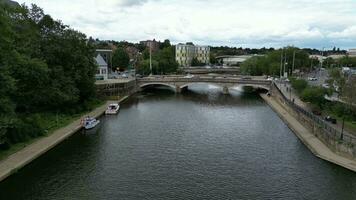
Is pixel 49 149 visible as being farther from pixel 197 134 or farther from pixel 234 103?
pixel 234 103

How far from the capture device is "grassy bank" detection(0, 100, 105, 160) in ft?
122

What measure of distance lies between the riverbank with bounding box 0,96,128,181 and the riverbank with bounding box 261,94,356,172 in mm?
26414

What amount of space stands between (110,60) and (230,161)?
100331 millimetres

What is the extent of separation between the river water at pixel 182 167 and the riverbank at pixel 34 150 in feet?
2.24

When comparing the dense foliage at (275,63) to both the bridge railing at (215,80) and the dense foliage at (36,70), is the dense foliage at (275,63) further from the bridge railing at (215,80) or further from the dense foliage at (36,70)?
the dense foliage at (36,70)

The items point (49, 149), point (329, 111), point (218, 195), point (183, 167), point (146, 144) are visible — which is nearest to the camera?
point (218, 195)

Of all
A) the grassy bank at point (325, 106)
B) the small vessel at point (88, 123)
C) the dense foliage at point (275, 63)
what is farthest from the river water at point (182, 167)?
the dense foliage at point (275, 63)

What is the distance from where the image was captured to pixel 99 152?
131ft

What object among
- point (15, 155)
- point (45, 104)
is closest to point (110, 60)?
point (45, 104)

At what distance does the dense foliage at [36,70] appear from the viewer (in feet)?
116

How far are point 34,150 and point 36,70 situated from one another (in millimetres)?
A: 10498

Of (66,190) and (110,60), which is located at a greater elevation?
(110,60)

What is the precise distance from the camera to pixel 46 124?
4834 cm

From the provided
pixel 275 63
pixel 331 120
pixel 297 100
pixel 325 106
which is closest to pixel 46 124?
pixel 331 120
